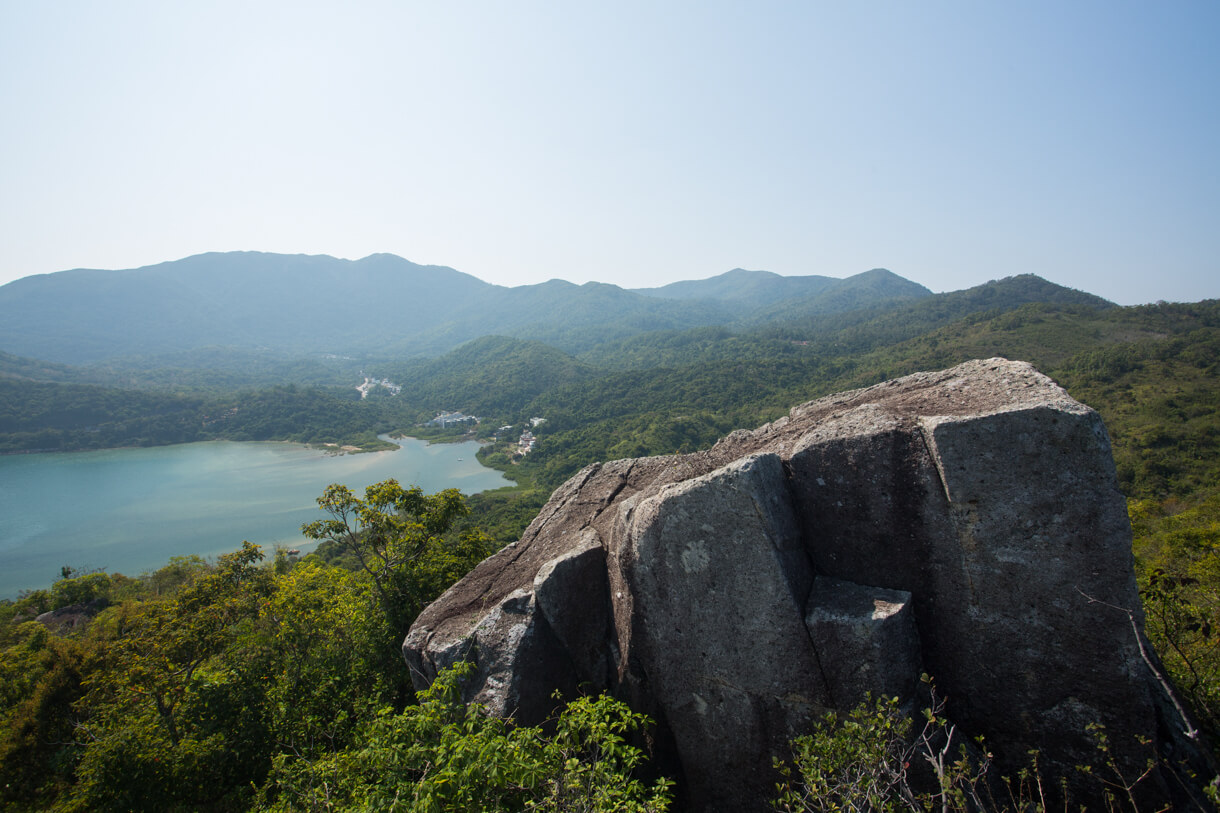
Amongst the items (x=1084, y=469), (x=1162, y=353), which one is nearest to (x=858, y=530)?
(x=1084, y=469)

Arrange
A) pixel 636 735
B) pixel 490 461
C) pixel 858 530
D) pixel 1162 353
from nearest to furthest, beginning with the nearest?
pixel 858 530
pixel 636 735
pixel 1162 353
pixel 490 461

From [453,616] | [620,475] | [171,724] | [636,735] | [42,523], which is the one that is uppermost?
[620,475]

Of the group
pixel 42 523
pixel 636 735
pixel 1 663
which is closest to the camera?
pixel 636 735

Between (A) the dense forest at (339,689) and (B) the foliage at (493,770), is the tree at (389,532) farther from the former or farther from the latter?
(B) the foliage at (493,770)

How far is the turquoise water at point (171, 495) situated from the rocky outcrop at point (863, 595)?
5260 centimetres

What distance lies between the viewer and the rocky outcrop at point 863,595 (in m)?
5.34

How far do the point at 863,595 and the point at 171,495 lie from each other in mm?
105527

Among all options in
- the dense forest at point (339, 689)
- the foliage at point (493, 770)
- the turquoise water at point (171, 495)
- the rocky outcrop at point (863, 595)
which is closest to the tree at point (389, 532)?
the dense forest at point (339, 689)

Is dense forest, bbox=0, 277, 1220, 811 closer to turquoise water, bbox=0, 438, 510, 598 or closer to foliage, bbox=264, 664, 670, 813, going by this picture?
foliage, bbox=264, 664, 670, 813

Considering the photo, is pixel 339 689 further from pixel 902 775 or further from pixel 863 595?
pixel 902 775

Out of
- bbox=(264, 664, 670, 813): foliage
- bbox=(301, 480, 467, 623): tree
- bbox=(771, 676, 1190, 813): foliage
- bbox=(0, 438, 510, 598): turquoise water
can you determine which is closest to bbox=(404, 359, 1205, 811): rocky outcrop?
bbox=(771, 676, 1190, 813): foliage

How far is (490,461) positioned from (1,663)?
84042 mm

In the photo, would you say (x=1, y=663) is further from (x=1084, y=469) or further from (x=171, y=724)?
(x=1084, y=469)

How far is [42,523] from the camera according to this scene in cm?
7006
